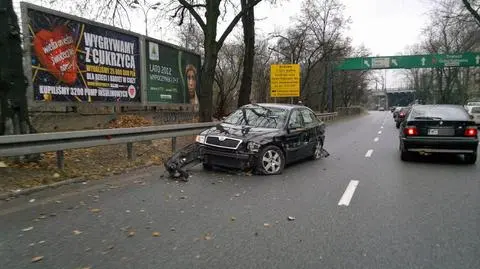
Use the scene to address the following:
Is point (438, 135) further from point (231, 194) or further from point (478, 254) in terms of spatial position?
point (478, 254)

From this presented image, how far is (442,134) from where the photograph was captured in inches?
417

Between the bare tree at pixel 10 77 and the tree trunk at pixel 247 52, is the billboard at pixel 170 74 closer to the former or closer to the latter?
the tree trunk at pixel 247 52

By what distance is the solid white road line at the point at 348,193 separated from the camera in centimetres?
658

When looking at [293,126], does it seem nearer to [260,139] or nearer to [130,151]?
[260,139]

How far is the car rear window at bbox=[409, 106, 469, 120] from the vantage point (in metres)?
10.8

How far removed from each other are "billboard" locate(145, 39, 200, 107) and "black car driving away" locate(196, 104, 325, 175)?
7.29 meters

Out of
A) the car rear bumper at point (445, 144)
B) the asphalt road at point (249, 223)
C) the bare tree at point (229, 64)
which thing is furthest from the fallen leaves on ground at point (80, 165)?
the bare tree at point (229, 64)

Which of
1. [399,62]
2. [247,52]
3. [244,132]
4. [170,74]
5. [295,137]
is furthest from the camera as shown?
[399,62]

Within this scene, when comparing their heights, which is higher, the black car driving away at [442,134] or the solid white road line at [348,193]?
the black car driving away at [442,134]

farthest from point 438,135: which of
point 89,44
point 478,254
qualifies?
point 89,44

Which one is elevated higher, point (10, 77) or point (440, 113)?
point (10, 77)

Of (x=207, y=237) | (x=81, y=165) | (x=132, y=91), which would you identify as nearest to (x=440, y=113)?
(x=207, y=237)

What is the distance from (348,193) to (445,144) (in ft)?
15.3

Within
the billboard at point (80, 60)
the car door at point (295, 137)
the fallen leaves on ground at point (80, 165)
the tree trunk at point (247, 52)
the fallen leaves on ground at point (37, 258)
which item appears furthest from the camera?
the tree trunk at point (247, 52)
